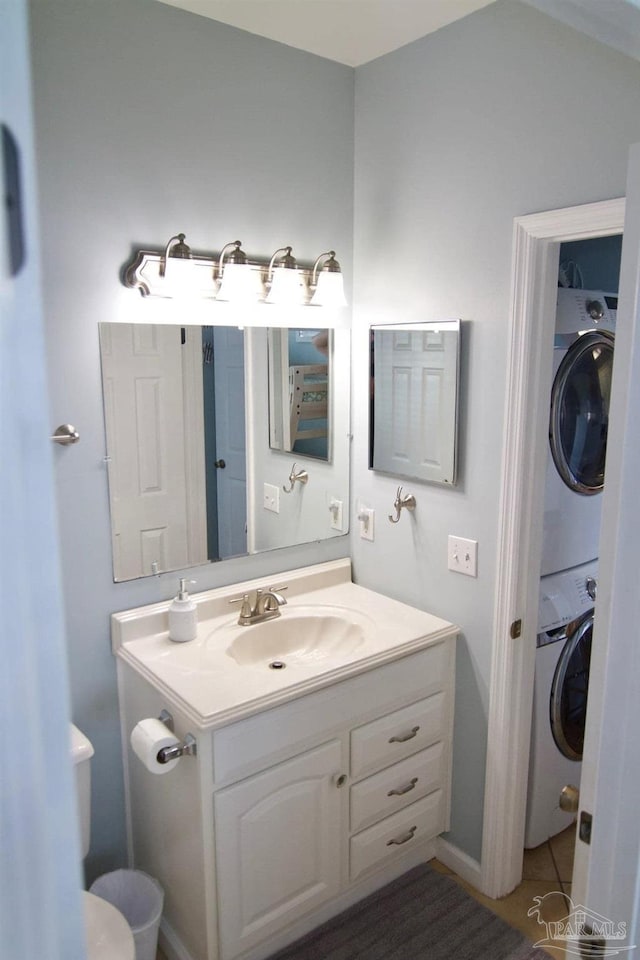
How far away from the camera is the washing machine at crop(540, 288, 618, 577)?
2113 millimetres

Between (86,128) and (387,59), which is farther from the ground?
(387,59)

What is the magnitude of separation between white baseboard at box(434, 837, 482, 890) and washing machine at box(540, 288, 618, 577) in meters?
0.95

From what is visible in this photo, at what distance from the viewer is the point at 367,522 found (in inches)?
96.7

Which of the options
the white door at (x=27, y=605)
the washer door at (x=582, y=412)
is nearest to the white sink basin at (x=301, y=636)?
the washer door at (x=582, y=412)

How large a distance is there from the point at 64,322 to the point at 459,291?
1107 millimetres

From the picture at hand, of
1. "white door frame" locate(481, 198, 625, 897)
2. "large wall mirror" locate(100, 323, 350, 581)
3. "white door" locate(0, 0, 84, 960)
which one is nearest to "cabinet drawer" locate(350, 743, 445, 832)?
"white door frame" locate(481, 198, 625, 897)

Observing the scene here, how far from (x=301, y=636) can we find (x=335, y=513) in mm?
477

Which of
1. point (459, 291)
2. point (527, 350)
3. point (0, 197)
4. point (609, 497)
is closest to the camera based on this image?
point (0, 197)

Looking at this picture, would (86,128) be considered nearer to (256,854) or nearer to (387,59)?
(387,59)

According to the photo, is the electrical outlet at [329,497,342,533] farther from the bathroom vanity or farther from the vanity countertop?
the bathroom vanity

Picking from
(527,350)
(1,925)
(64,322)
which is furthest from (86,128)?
(1,925)

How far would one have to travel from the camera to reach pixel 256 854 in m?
1.77

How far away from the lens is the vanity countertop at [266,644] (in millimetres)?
1722

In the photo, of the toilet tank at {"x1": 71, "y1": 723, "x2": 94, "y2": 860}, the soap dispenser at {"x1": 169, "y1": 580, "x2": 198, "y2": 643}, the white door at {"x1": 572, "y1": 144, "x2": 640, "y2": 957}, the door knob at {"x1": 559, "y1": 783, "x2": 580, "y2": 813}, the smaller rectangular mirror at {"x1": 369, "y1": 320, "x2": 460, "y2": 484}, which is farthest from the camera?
the smaller rectangular mirror at {"x1": 369, "y1": 320, "x2": 460, "y2": 484}
